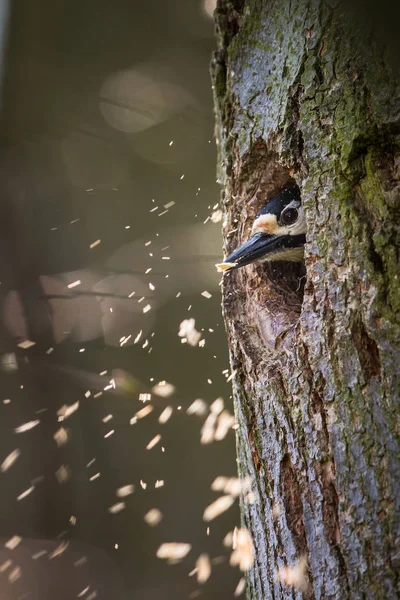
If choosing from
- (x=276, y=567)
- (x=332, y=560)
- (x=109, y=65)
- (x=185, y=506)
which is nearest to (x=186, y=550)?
(x=185, y=506)

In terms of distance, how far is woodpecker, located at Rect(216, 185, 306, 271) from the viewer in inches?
66.2

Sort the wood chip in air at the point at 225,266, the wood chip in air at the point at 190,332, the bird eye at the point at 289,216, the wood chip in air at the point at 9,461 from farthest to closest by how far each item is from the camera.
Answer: the wood chip in air at the point at 190,332, the wood chip in air at the point at 9,461, the bird eye at the point at 289,216, the wood chip in air at the point at 225,266

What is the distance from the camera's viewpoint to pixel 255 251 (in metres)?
1.69

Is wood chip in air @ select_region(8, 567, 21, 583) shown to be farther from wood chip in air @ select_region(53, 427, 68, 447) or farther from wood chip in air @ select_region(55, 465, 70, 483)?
wood chip in air @ select_region(53, 427, 68, 447)

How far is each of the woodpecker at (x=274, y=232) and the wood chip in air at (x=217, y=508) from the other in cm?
188

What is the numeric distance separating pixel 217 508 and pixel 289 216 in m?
2.03

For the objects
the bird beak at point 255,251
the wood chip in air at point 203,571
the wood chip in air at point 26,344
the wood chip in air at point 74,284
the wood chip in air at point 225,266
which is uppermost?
the bird beak at point 255,251

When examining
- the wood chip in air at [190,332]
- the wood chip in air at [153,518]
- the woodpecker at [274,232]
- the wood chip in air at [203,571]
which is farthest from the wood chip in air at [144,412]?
the woodpecker at [274,232]

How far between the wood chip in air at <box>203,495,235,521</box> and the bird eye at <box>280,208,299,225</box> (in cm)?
199

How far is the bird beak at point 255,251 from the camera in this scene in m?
1.66

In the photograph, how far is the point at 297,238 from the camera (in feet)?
6.00

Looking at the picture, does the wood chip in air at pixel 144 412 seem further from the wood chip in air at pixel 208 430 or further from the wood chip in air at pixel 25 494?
the wood chip in air at pixel 25 494

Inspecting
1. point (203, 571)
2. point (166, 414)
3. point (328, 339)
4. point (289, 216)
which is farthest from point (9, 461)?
point (328, 339)

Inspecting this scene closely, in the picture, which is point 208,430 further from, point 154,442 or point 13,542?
point 13,542
